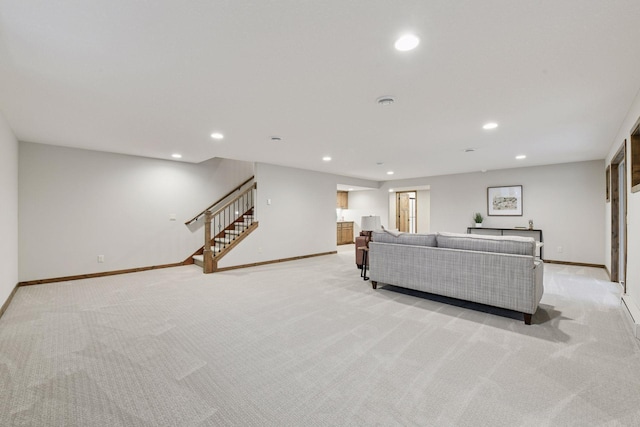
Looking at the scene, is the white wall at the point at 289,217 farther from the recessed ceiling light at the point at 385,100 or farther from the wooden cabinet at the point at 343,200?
the recessed ceiling light at the point at 385,100

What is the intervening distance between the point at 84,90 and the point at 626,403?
472 cm

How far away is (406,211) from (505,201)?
3473mm

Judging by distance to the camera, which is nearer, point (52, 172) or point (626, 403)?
point (626, 403)

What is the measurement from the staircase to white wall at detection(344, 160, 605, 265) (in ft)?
18.7

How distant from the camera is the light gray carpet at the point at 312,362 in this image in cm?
167

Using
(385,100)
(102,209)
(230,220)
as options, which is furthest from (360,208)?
(385,100)

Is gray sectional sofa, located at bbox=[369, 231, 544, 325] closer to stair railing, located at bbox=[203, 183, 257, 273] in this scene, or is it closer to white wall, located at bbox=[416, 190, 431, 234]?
stair railing, located at bbox=[203, 183, 257, 273]

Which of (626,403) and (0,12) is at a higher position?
(0,12)

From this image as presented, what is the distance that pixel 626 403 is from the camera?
1738 millimetres

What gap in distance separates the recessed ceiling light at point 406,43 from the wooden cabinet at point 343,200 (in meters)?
8.85

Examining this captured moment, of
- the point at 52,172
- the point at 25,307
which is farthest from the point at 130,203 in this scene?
the point at 25,307

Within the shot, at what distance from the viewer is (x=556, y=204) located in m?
6.51

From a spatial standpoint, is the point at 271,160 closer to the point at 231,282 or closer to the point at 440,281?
the point at 231,282

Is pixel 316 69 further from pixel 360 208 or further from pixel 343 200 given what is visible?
pixel 343 200
